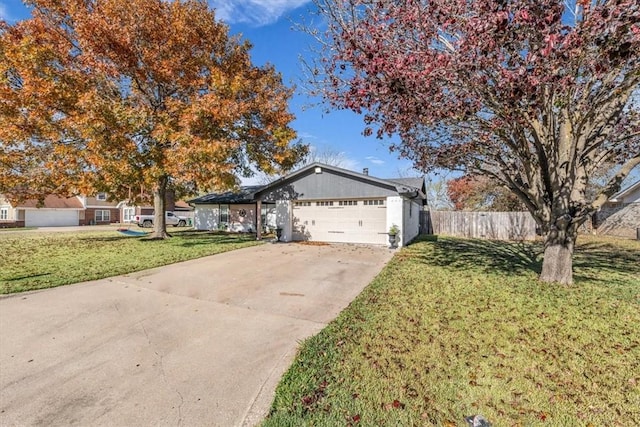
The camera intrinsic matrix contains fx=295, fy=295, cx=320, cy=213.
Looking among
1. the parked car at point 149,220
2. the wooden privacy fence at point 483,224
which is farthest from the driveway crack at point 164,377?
the parked car at point 149,220

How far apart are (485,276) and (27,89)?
1508 centimetres

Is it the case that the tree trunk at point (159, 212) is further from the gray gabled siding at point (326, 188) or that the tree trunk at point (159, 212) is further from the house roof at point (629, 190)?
the house roof at point (629, 190)

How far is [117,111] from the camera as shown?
33.9 ft

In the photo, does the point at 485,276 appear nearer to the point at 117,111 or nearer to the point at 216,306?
the point at 216,306

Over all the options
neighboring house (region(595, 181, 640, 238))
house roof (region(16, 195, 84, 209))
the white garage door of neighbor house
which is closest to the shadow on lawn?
the white garage door of neighbor house

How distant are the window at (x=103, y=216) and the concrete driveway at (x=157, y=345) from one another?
36.0m

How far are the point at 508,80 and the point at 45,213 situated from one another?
40.2 m

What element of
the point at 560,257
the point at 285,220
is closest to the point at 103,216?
the point at 285,220

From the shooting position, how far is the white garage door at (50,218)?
29.0 meters

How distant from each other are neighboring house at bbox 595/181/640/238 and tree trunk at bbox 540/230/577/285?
14663mm

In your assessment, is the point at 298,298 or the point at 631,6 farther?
the point at 298,298

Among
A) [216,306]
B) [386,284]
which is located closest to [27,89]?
[216,306]

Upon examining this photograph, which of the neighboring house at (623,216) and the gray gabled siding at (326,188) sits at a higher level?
the gray gabled siding at (326,188)

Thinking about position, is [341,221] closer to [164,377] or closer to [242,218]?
[242,218]
